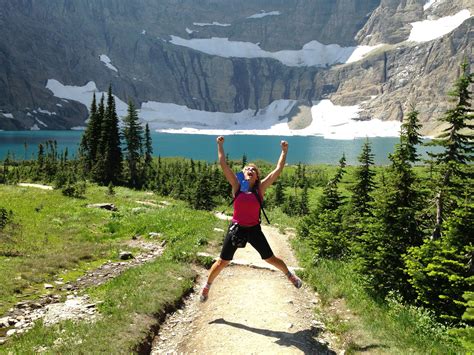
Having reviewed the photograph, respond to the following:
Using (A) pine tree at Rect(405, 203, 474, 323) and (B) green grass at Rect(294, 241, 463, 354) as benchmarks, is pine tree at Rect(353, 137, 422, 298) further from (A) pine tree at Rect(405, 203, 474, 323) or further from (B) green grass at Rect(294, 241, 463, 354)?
(A) pine tree at Rect(405, 203, 474, 323)

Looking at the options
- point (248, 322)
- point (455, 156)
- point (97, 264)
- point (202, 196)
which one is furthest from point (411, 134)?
point (202, 196)

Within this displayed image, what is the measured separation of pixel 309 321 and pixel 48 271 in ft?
31.0

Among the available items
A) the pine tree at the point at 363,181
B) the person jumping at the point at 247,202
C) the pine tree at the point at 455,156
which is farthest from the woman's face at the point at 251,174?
the pine tree at the point at 363,181

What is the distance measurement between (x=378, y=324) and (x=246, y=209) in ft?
12.7

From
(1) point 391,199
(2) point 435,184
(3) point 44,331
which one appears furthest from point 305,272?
(3) point 44,331

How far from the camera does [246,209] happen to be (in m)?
8.96

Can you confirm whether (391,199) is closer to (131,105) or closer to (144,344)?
(144,344)

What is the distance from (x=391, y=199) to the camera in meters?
11.5

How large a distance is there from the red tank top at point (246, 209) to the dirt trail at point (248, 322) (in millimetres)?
2308

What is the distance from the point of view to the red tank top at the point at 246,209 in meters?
8.91

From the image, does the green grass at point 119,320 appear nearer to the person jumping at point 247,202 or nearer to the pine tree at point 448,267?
the person jumping at point 247,202

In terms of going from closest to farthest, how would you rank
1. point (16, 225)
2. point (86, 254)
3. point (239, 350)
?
point (239, 350) < point (86, 254) < point (16, 225)

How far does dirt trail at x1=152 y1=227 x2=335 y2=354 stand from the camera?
8.18 meters

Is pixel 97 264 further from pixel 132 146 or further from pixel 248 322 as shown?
pixel 132 146
